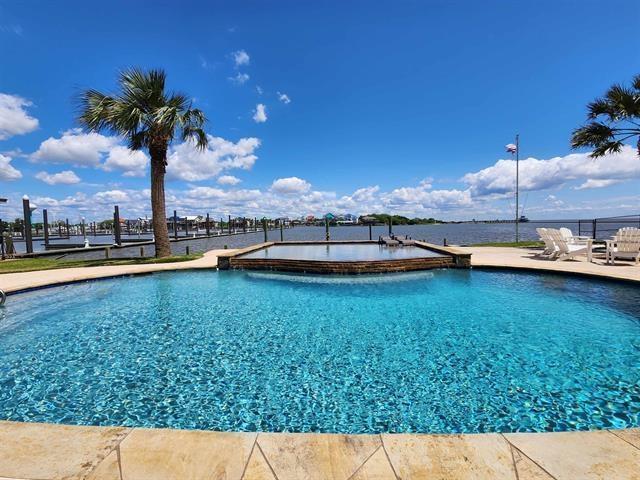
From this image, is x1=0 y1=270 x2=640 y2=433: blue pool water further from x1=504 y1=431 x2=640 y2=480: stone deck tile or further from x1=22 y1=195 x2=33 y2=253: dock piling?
x1=22 y1=195 x2=33 y2=253: dock piling

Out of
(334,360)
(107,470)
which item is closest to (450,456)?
(107,470)

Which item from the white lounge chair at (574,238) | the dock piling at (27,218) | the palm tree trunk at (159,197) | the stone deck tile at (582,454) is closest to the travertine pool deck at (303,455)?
the stone deck tile at (582,454)

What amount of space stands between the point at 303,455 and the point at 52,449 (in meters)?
1.64

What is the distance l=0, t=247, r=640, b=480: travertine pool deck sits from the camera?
1865 mm

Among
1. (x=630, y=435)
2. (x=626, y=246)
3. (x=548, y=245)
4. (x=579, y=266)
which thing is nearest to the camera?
(x=630, y=435)

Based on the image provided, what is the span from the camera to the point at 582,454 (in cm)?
198

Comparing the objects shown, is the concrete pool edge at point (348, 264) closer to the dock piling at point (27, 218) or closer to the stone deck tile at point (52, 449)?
the stone deck tile at point (52, 449)

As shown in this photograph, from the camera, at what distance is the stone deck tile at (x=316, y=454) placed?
6.18ft

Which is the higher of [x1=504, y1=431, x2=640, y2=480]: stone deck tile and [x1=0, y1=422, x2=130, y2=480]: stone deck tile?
[x1=0, y1=422, x2=130, y2=480]: stone deck tile

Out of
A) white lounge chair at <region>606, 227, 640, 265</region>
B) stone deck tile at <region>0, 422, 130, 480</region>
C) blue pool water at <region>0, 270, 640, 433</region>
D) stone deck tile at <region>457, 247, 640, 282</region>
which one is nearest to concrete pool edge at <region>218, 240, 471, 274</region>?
stone deck tile at <region>457, 247, 640, 282</region>

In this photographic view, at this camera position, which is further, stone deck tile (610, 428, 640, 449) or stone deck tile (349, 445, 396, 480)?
stone deck tile (610, 428, 640, 449)

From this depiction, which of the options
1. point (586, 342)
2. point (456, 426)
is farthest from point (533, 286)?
point (456, 426)

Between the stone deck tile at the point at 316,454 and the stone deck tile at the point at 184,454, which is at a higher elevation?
the stone deck tile at the point at 184,454

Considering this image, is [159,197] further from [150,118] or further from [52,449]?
[52,449]
